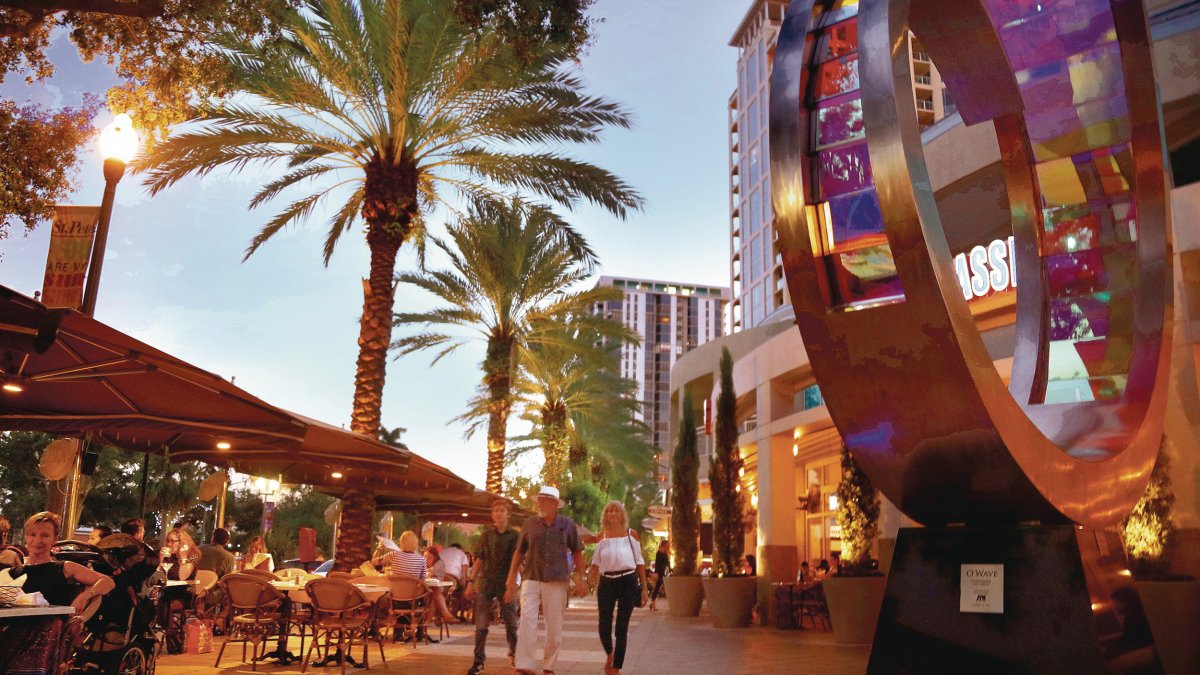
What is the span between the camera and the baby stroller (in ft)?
22.4

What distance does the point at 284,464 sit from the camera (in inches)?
549

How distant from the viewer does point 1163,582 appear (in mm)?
10453

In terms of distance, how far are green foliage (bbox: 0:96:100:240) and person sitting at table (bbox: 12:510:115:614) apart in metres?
5.74

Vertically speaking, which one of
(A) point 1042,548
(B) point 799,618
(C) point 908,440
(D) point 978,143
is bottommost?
(B) point 799,618

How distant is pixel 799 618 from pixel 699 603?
12.8 feet

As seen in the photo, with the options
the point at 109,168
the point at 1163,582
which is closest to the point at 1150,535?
the point at 1163,582

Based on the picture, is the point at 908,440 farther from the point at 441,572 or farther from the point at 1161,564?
the point at 441,572

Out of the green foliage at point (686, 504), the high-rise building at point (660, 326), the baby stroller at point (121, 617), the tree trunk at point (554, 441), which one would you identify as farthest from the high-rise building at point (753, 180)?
the high-rise building at point (660, 326)

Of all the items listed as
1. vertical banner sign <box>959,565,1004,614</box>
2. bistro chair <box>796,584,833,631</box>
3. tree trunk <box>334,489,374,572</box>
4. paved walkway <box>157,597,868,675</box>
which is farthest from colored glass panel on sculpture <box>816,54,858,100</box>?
bistro chair <box>796,584,833,631</box>

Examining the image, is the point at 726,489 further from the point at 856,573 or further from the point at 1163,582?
the point at 1163,582

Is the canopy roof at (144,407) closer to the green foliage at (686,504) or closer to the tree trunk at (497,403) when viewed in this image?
the green foliage at (686,504)

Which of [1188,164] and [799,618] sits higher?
[1188,164]

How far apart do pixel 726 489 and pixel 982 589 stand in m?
14.5

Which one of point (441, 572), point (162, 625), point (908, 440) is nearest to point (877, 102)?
point (908, 440)
